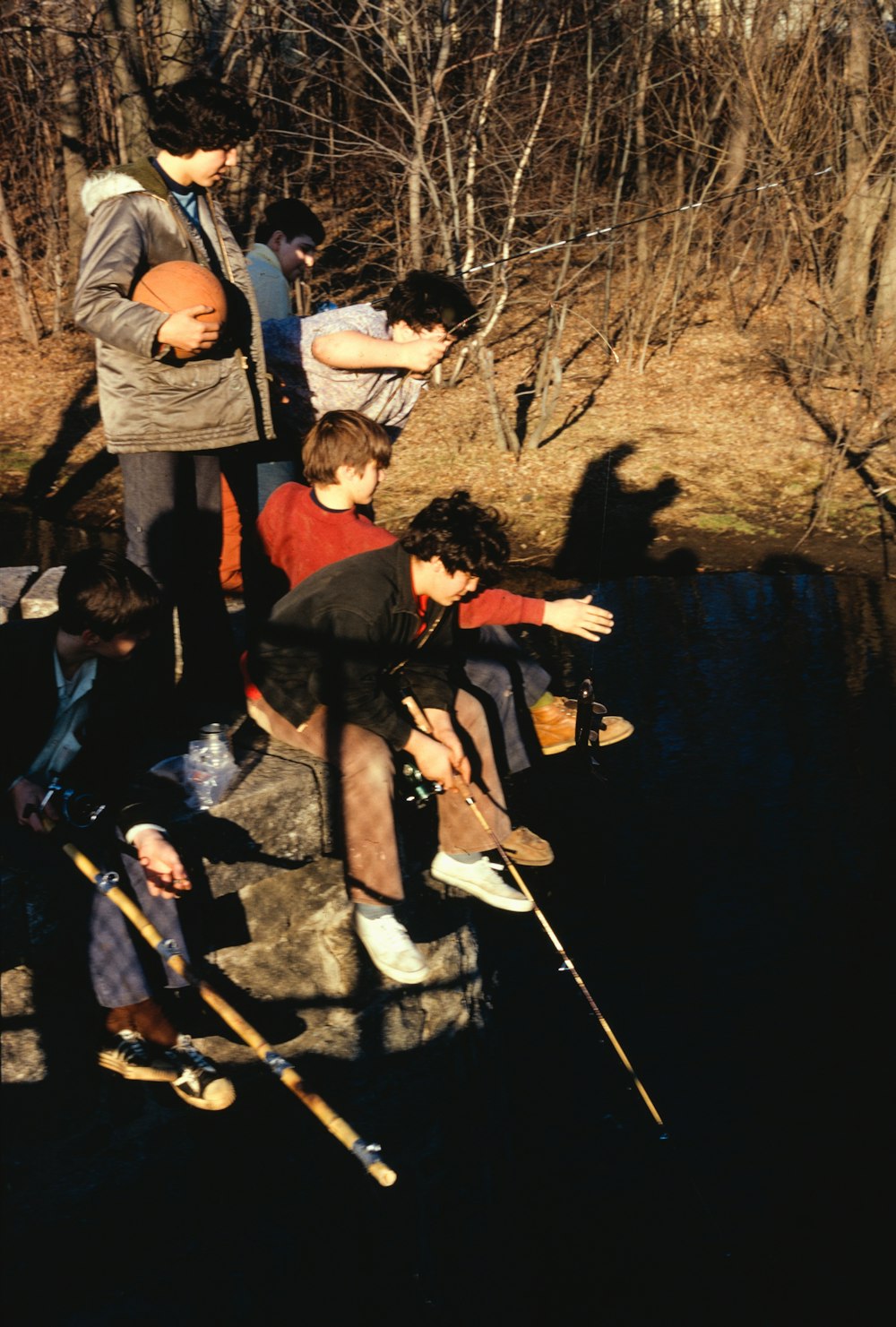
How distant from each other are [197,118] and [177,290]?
1.66ft

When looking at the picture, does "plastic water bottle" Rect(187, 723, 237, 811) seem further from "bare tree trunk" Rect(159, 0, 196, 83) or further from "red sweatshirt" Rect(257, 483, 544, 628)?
"bare tree trunk" Rect(159, 0, 196, 83)

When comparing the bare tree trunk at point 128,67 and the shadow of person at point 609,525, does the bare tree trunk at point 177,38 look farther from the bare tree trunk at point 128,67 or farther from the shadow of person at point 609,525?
the shadow of person at point 609,525

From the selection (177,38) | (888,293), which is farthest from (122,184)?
(177,38)

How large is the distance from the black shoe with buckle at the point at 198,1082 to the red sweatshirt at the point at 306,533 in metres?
1.64

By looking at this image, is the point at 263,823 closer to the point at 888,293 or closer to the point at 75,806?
the point at 75,806

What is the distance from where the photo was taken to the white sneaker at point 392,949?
3863 millimetres

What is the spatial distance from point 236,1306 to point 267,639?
1.91 meters

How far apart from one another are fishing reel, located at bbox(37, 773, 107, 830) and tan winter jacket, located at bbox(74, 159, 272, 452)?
3.83 feet

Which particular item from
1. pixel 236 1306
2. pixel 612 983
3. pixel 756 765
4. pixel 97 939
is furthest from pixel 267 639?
pixel 756 765

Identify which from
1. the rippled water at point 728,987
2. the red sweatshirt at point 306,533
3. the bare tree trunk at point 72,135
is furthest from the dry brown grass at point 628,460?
the red sweatshirt at point 306,533

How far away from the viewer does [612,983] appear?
13.2ft

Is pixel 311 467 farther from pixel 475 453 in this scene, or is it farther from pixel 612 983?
pixel 475 453

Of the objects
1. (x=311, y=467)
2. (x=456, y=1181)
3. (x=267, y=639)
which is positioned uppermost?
(x=311, y=467)

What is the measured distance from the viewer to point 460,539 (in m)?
3.91
